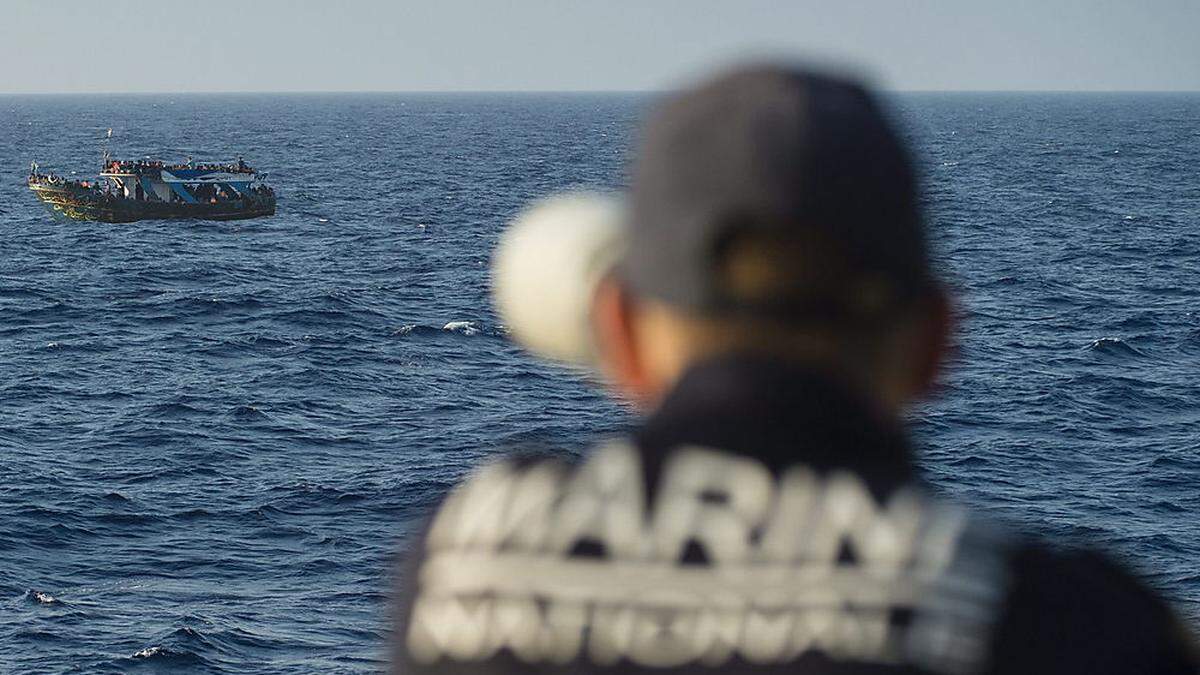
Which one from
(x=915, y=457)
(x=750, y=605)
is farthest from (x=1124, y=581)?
(x=750, y=605)

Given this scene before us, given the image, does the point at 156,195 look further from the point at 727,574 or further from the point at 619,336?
the point at 727,574

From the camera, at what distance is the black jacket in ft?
7.96

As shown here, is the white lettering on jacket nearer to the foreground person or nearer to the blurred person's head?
the foreground person

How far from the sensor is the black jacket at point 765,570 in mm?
2426

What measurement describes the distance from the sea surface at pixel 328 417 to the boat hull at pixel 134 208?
180cm

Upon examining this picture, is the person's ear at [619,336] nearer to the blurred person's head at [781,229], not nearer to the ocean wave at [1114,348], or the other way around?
the blurred person's head at [781,229]

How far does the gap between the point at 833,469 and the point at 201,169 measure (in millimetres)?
110445

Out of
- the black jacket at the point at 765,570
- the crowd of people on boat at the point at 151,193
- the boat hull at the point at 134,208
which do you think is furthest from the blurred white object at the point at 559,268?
the crowd of people on boat at the point at 151,193

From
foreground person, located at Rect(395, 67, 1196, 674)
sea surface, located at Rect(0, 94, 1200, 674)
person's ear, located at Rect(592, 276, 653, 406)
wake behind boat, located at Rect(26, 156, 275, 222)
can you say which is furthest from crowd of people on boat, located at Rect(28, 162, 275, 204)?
foreground person, located at Rect(395, 67, 1196, 674)

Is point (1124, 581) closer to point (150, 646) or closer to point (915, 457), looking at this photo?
point (915, 457)

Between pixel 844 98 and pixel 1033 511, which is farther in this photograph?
pixel 1033 511

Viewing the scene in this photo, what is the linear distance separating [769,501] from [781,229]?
41 centimetres

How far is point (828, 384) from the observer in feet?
8.42

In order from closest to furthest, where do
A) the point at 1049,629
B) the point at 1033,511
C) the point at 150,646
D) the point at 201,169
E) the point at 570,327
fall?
the point at 1049,629 < the point at 570,327 < the point at 150,646 < the point at 1033,511 < the point at 201,169
